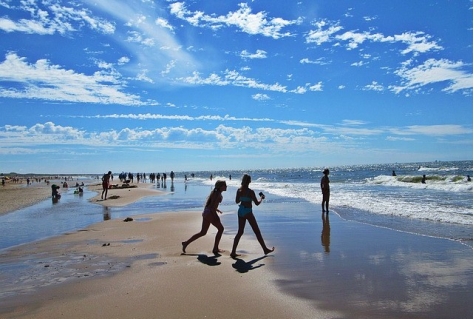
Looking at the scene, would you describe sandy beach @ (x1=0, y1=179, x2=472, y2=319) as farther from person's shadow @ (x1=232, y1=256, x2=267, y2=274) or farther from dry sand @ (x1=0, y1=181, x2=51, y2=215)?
dry sand @ (x1=0, y1=181, x2=51, y2=215)

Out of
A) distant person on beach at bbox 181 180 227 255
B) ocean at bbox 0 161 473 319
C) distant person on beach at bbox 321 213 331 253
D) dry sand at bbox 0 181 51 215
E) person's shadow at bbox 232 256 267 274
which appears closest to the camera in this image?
ocean at bbox 0 161 473 319

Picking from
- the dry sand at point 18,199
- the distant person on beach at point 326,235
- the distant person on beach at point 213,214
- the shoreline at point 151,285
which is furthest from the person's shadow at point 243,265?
the dry sand at point 18,199

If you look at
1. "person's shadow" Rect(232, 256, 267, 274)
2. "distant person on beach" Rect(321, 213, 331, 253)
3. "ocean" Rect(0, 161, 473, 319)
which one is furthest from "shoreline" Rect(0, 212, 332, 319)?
"distant person on beach" Rect(321, 213, 331, 253)

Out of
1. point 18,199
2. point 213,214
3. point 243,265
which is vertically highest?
point 213,214

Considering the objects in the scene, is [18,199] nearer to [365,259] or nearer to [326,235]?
[326,235]

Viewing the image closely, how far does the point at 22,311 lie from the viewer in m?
5.09

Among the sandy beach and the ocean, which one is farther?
the ocean

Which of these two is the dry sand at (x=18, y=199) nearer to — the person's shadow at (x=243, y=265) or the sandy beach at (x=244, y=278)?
the sandy beach at (x=244, y=278)

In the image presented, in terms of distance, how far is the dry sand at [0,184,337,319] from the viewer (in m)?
4.99

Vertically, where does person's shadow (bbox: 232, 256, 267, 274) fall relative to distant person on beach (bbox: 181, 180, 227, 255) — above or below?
below

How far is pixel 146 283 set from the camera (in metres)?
6.22

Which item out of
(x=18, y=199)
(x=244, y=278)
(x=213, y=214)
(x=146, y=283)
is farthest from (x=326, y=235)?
(x=18, y=199)

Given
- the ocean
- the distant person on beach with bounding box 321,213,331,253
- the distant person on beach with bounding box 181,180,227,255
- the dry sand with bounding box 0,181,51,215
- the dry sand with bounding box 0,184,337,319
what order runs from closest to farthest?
the dry sand with bounding box 0,184,337,319 < the ocean < the distant person on beach with bounding box 181,180,227,255 < the distant person on beach with bounding box 321,213,331,253 < the dry sand with bounding box 0,181,51,215

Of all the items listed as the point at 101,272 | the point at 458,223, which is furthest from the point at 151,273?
the point at 458,223
